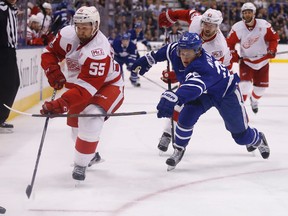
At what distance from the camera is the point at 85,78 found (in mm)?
3316

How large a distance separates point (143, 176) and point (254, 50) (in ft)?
10.7

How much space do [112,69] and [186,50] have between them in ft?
1.42

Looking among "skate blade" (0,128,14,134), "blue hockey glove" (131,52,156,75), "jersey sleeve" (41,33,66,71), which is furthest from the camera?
"skate blade" (0,128,14,134)

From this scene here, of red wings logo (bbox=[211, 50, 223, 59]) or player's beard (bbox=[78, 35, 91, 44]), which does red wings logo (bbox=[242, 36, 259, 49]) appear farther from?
player's beard (bbox=[78, 35, 91, 44])

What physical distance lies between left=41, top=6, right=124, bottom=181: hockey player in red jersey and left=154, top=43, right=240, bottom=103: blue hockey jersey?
40 centimetres

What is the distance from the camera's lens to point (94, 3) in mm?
10445

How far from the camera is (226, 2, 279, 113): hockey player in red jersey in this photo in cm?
656

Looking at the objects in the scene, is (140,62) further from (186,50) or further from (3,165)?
(3,165)

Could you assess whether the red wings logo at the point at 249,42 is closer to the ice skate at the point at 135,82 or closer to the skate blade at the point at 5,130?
the skate blade at the point at 5,130

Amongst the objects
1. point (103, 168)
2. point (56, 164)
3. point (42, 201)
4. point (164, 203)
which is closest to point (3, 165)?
point (56, 164)

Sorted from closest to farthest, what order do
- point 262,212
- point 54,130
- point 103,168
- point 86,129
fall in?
point 262,212
point 86,129
point 103,168
point 54,130

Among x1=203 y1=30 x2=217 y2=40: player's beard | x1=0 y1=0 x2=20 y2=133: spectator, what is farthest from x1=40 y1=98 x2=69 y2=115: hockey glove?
x1=0 y1=0 x2=20 y2=133: spectator

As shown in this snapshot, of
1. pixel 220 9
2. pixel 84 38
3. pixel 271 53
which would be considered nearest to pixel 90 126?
pixel 84 38

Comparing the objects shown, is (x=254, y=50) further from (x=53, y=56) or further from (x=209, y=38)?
(x=53, y=56)
